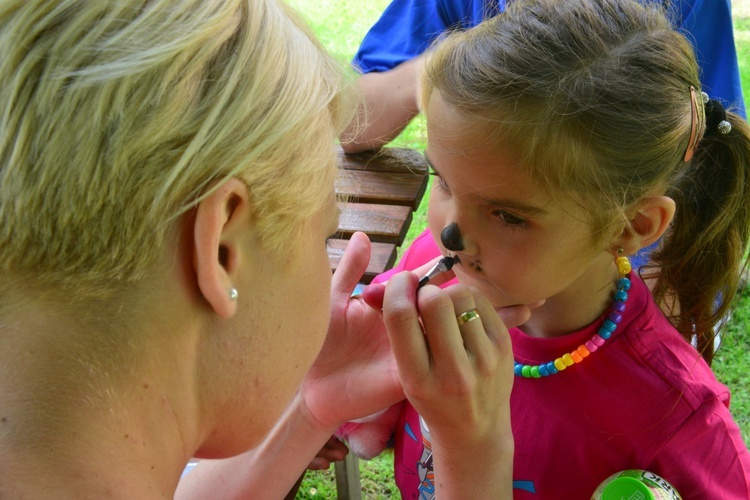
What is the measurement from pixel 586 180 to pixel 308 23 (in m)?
0.65

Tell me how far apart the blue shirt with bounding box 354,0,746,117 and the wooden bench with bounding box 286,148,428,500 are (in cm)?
36

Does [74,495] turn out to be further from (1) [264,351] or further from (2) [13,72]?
(2) [13,72]

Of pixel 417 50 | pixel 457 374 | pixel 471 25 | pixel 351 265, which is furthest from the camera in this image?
pixel 417 50

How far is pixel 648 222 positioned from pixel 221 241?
1.01 metres

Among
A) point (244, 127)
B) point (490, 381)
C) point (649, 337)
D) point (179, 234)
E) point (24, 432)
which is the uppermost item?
point (244, 127)

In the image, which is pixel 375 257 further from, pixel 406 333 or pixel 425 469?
pixel 406 333

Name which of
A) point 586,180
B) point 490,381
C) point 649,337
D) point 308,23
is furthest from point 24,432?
point 649,337

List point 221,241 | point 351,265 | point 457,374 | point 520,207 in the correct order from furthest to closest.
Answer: point 351,265, point 520,207, point 457,374, point 221,241

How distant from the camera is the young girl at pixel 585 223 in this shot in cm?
138

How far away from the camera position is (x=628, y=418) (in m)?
1.50

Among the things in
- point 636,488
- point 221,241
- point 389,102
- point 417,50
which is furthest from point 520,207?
point 417,50

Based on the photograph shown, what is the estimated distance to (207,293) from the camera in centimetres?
90

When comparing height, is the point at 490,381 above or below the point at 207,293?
below

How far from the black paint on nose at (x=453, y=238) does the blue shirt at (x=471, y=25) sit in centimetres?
80
